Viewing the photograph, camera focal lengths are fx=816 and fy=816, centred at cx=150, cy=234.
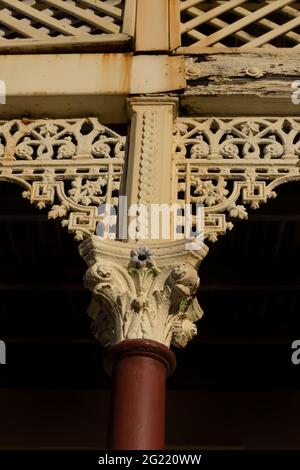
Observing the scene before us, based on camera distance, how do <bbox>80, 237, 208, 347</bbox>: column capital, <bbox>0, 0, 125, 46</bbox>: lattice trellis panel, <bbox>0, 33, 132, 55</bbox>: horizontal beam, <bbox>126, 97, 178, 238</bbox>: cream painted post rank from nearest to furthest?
<bbox>80, 237, 208, 347</bbox>: column capital
<bbox>126, 97, 178, 238</bbox>: cream painted post
<bbox>0, 33, 132, 55</bbox>: horizontal beam
<bbox>0, 0, 125, 46</bbox>: lattice trellis panel

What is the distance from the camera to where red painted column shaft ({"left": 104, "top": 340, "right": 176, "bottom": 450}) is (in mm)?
3750

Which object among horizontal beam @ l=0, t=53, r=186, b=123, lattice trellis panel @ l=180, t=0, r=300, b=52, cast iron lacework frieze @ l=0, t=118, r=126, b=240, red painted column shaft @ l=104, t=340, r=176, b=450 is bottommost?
red painted column shaft @ l=104, t=340, r=176, b=450

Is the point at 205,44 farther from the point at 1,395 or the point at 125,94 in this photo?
the point at 1,395

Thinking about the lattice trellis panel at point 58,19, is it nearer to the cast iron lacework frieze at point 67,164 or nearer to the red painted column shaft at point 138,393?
the cast iron lacework frieze at point 67,164

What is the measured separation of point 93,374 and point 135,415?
3.90 m

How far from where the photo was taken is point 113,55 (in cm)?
550

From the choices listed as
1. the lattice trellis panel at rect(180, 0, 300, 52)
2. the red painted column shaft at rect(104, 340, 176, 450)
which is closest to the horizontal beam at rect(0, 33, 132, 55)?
the lattice trellis panel at rect(180, 0, 300, 52)

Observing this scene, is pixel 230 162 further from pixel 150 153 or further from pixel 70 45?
pixel 70 45

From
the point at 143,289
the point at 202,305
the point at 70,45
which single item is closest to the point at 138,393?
the point at 143,289

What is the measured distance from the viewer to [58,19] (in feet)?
20.2

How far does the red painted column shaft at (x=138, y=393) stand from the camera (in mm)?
3750

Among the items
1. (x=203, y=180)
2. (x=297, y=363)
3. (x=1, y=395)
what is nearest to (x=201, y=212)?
(x=203, y=180)

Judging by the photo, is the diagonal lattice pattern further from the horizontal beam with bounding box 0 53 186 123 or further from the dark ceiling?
the dark ceiling

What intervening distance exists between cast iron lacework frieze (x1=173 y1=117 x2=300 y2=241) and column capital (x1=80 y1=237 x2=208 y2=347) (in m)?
0.31
